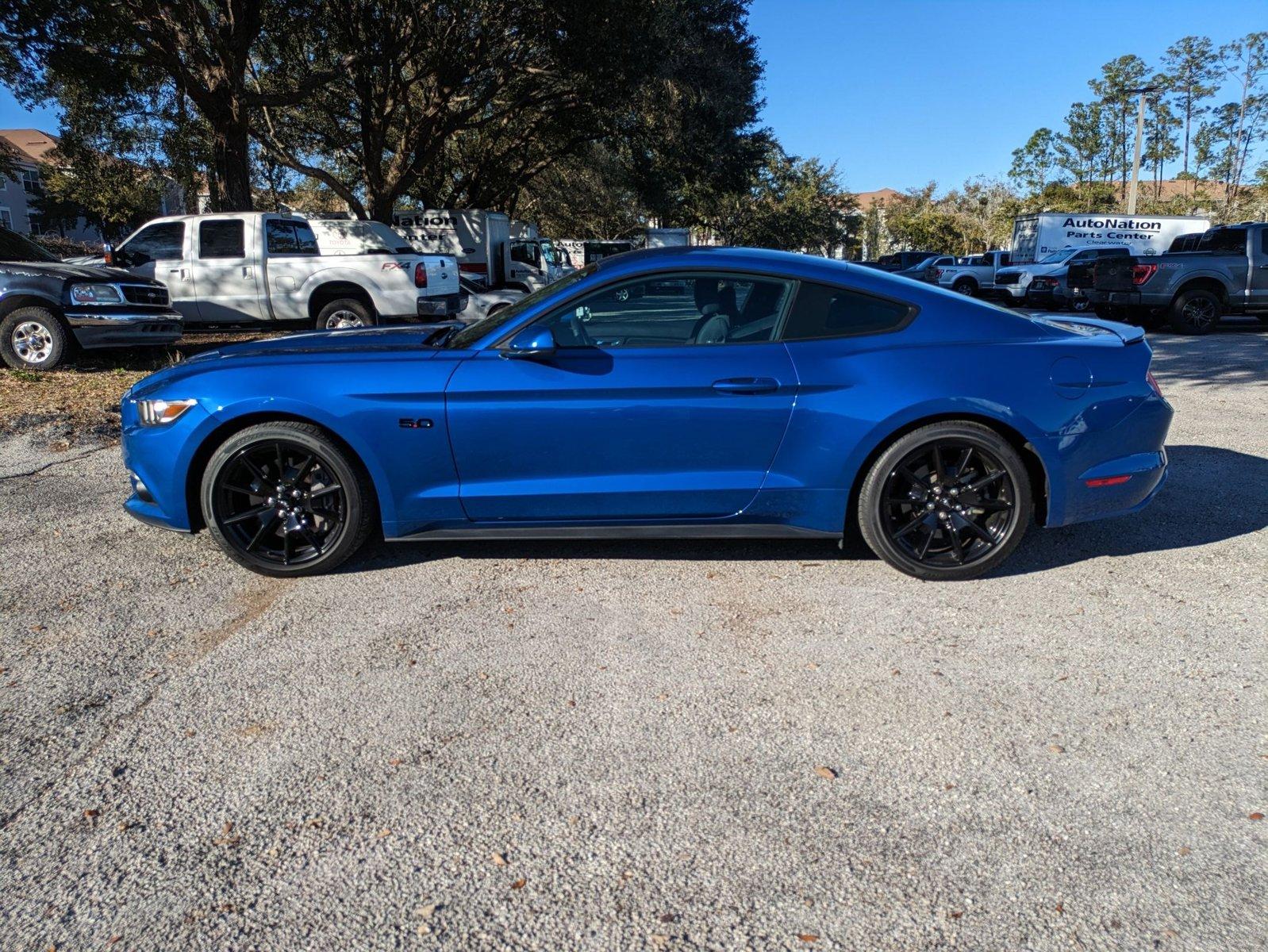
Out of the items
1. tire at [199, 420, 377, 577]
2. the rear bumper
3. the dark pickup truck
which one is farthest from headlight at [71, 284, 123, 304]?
the rear bumper

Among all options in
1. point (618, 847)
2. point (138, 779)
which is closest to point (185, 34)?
point (138, 779)

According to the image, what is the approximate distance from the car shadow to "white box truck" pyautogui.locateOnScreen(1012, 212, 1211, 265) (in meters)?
24.9

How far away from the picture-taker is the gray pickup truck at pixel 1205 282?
1514 centimetres

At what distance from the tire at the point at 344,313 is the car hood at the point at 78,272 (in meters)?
2.47

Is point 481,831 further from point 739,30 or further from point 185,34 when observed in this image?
point 739,30

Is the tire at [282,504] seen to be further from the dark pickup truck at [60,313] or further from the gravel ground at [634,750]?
the dark pickup truck at [60,313]

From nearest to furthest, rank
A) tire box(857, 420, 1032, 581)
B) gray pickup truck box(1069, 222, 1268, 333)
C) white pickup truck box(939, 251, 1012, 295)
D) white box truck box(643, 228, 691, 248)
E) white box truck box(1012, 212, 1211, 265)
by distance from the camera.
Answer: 1. tire box(857, 420, 1032, 581)
2. gray pickup truck box(1069, 222, 1268, 333)
3. white box truck box(1012, 212, 1211, 265)
4. white pickup truck box(939, 251, 1012, 295)
5. white box truck box(643, 228, 691, 248)

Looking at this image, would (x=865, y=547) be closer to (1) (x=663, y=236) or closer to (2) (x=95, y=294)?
(2) (x=95, y=294)

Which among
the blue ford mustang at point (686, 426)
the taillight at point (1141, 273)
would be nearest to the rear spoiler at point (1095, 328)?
the blue ford mustang at point (686, 426)

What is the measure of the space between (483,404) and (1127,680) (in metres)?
2.79

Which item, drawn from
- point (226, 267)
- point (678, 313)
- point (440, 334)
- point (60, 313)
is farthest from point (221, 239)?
point (678, 313)

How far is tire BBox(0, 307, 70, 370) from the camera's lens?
9375 mm

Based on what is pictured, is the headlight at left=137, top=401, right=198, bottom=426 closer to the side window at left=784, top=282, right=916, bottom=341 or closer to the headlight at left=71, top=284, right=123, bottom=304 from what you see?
the side window at left=784, top=282, right=916, bottom=341

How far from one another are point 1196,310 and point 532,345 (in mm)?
15251
